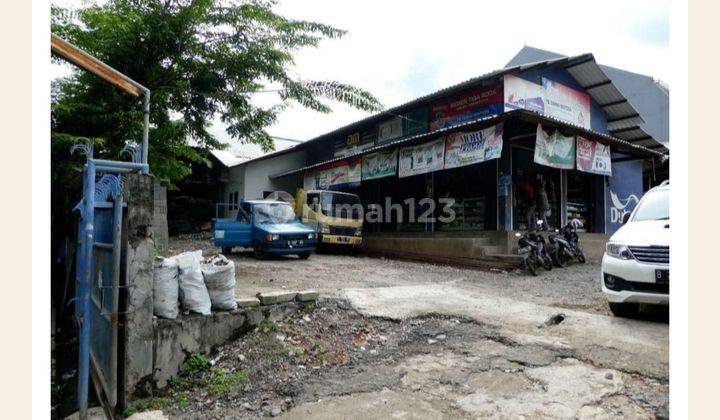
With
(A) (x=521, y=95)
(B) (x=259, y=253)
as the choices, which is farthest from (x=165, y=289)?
(A) (x=521, y=95)

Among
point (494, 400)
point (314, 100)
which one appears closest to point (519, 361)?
point (494, 400)

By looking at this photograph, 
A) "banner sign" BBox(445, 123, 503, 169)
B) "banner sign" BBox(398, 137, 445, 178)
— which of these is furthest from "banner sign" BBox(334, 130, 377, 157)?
"banner sign" BBox(445, 123, 503, 169)

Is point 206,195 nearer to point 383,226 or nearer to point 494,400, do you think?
point 383,226

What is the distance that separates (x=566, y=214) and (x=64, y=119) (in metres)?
13.4

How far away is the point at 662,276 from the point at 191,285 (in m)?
5.17

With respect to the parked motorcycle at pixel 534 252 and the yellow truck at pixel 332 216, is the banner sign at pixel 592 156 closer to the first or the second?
the parked motorcycle at pixel 534 252

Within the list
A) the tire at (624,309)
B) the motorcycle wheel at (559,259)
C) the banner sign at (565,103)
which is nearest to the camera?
the tire at (624,309)

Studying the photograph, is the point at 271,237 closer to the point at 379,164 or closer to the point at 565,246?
A: the point at 379,164

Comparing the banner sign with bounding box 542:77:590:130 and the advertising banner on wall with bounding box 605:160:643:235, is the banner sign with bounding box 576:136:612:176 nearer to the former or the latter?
the banner sign with bounding box 542:77:590:130

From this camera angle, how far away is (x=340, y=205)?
13547 mm

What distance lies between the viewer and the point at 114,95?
671 centimetres

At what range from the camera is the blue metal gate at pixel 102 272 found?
3.36 meters

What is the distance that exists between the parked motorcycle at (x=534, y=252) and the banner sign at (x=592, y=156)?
2.79 metres

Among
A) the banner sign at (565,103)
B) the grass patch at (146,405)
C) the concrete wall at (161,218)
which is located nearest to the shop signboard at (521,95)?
the banner sign at (565,103)
